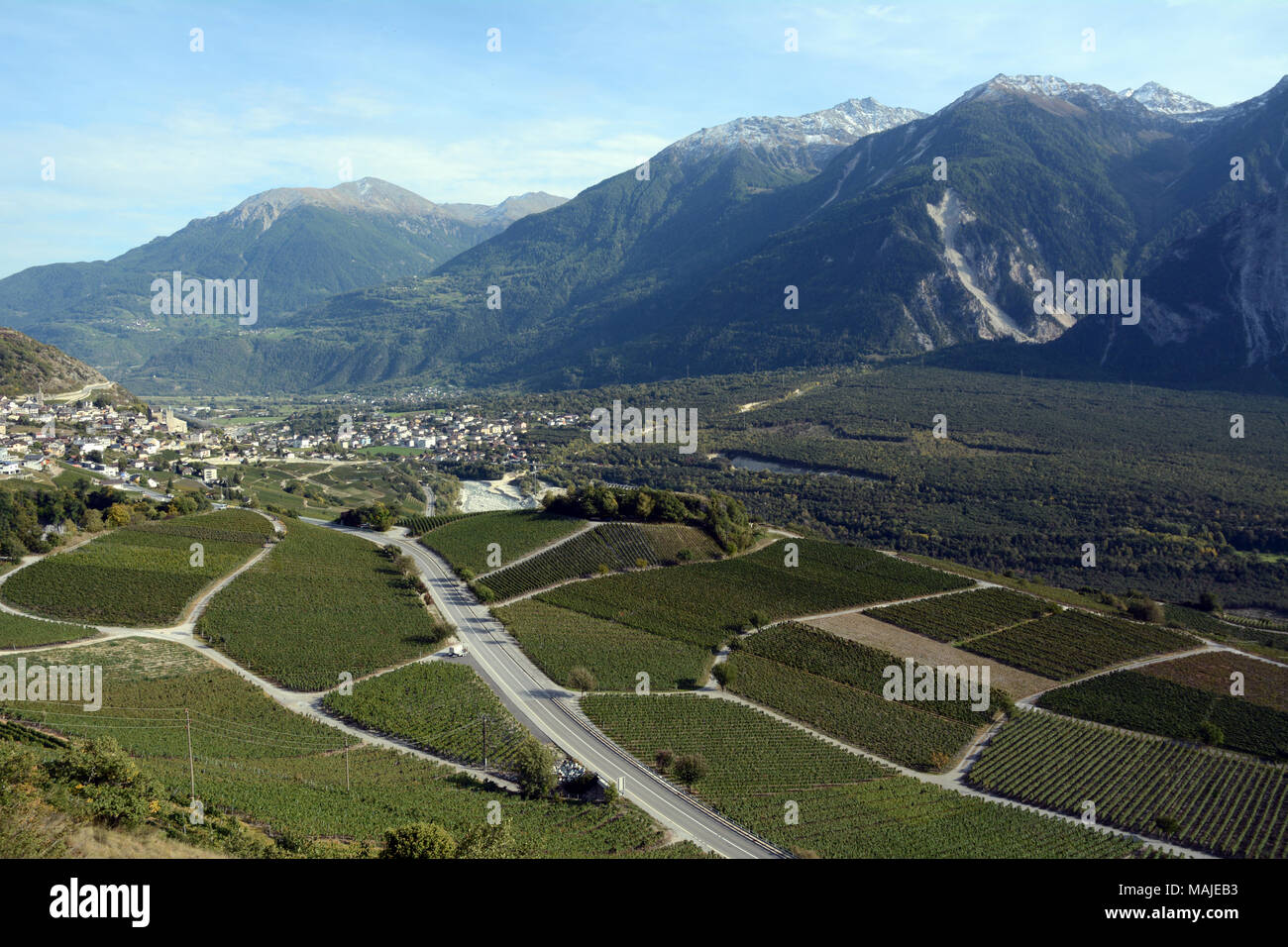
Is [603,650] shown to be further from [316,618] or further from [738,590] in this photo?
[316,618]

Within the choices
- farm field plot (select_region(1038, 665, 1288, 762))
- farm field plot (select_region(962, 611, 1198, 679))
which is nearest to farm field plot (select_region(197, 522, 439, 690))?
farm field plot (select_region(962, 611, 1198, 679))

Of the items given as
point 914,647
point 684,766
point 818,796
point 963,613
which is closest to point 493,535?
point 914,647

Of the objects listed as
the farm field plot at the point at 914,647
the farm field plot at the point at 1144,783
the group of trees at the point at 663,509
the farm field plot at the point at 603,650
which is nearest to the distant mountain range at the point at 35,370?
the group of trees at the point at 663,509

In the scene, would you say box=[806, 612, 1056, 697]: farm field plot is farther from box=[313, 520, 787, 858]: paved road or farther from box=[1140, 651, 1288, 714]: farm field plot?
box=[313, 520, 787, 858]: paved road

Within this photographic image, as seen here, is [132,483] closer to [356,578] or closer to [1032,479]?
[356,578]

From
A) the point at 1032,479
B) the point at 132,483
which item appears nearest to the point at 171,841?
the point at 132,483
